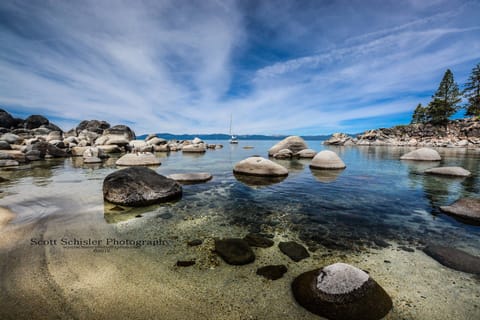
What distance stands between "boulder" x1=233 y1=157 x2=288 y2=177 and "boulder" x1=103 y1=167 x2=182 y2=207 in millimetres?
5975

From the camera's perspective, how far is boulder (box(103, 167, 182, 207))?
648 cm

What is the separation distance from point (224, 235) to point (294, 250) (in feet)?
5.22

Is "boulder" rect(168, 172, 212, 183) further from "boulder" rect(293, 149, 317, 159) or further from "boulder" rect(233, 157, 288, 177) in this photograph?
"boulder" rect(293, 149, 317, 159)

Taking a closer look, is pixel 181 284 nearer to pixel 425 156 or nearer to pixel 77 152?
pixel 425 156

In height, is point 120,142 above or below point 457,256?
above

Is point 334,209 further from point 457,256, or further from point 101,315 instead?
point 101,315

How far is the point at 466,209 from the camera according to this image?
5656 millimetres

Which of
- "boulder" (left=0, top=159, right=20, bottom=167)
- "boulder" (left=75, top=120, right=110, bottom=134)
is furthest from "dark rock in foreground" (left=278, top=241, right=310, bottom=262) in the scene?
"boulder" (left=75, top=120, right=110, bottom=134)

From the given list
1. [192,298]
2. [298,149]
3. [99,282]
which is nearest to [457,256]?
[192,298]

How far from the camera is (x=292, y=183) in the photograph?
1019cm

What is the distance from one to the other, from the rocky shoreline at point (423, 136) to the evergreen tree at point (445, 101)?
3683 mm

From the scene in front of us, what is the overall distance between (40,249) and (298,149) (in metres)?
25.4

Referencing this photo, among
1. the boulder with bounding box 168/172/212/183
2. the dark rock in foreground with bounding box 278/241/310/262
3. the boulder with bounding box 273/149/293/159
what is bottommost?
the dark rock in foreground with bounding box 278/241/310/262

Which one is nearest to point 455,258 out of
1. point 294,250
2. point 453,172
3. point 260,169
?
point 294,250
